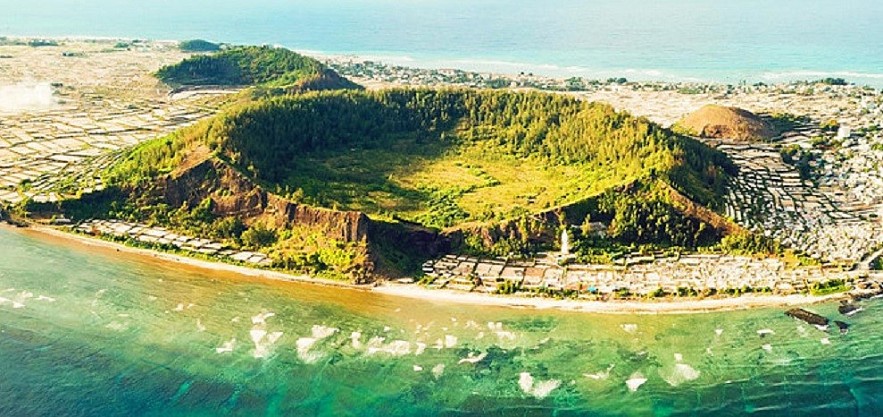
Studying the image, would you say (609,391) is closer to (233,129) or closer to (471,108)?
(233,129)

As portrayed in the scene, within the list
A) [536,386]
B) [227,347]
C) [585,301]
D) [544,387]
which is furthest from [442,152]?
[544,387]

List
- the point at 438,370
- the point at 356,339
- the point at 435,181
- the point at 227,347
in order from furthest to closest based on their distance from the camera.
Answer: the point at 435,181 < the point at 356,339 < the point at 227,347 < the point at 438,370

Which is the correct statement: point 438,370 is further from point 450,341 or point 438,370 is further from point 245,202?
point 245,202

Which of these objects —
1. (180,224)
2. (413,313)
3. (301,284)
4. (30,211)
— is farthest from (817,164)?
(30,211)

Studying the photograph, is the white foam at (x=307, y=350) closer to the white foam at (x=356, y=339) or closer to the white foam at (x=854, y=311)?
the white foam at (x=356, y=339)

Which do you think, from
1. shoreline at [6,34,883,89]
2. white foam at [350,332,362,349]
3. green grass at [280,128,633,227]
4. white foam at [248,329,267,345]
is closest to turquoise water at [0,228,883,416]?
white foam at [248,329,267,345]

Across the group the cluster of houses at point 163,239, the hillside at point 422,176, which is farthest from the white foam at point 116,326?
the hillside at point 422,176
